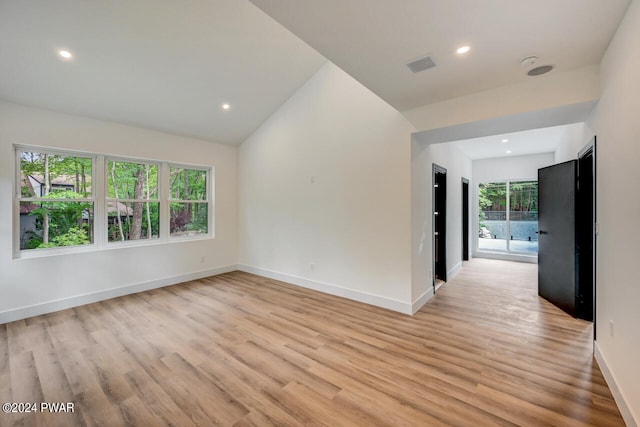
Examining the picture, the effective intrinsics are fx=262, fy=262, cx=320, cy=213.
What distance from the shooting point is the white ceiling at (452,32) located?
1.64 m

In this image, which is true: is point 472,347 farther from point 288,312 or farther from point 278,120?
point 278,120

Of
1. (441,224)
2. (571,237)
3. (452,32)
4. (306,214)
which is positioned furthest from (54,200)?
(571,237)

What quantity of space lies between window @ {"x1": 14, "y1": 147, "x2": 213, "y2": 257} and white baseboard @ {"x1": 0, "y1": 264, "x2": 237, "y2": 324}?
0.71m

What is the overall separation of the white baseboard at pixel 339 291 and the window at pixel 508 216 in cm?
541

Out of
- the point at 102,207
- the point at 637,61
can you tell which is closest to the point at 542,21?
the point at 637,61

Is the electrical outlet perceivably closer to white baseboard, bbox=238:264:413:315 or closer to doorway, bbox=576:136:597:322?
doorway, bbox=576:136:597:322

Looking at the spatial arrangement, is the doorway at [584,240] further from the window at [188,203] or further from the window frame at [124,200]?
the window frame at [124,200]

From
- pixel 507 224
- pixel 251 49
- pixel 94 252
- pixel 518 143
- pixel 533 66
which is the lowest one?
pixel 94 252

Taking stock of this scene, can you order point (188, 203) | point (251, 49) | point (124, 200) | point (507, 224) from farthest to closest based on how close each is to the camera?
point (507, 224), point (188, 203), point (124, 200), point (251, 49)

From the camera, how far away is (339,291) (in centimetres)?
417

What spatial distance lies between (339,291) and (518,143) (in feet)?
16.5

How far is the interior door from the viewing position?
3.48 meters

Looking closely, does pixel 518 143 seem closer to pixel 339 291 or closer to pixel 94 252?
pixel 339 291

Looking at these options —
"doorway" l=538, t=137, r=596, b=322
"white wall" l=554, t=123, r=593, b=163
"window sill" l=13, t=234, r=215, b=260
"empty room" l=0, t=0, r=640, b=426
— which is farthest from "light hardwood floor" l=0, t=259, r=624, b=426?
"white wall" l=554, t=123, r=593, b=163
